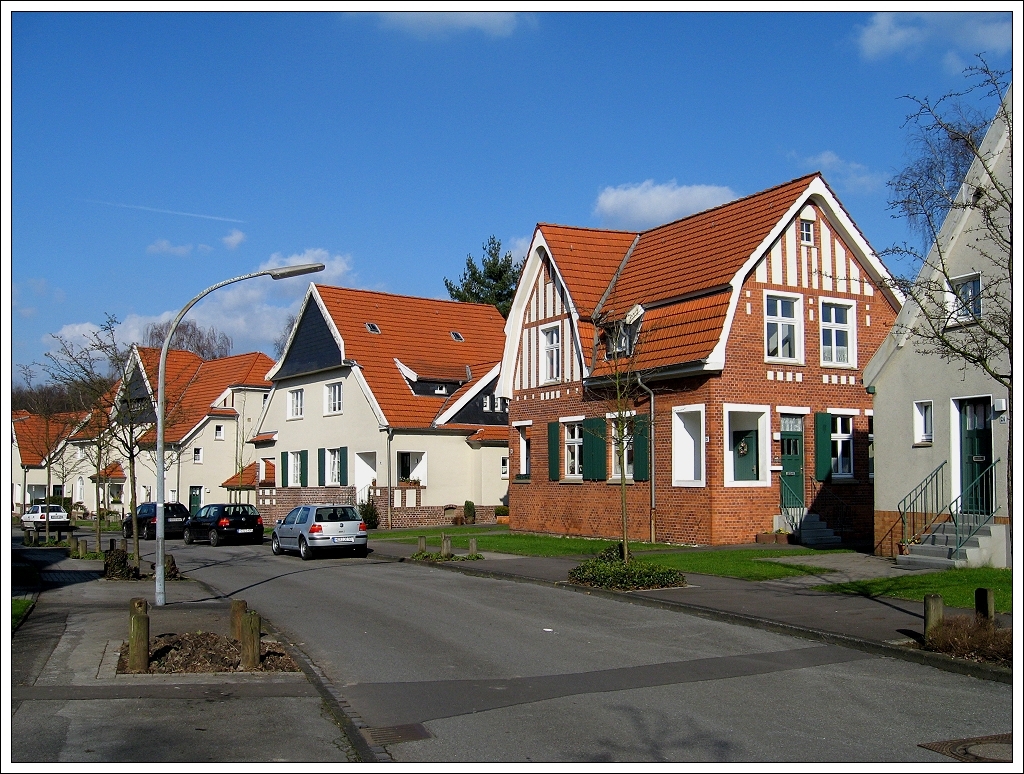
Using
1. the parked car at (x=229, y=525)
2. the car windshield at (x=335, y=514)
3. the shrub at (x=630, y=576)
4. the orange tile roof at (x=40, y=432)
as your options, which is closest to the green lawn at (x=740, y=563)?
the shrub at (x=630, y=576)

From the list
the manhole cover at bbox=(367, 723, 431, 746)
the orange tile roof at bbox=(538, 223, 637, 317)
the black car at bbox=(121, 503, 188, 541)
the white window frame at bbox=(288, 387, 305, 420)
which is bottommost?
the black car at bbox=(121, 503, 188, 541)

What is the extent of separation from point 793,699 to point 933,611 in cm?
315

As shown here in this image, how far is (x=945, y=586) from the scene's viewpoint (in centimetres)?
1700

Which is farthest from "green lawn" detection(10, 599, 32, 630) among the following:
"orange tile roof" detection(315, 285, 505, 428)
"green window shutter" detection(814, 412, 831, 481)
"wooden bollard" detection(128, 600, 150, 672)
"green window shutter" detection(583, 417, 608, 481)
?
"orange tile roof" detection(315, 285, 505, 428)

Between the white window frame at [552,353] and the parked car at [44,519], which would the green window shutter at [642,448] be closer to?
the white window frame at [552,353]

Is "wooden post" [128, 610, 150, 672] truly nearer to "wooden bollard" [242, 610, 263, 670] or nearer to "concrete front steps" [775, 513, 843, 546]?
"wooden bollard" [242, 610, 263, 670]

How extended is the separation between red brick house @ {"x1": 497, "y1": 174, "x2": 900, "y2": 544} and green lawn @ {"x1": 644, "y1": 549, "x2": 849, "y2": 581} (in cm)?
243

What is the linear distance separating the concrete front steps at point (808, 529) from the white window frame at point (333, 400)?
22.2m

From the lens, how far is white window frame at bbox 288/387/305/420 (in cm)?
4862

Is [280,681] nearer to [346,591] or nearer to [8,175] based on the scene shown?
[8,175]

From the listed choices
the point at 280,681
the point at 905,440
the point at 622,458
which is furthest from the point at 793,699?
the point at 905,440

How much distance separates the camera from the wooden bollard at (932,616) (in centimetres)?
1200

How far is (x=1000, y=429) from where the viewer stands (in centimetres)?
2005

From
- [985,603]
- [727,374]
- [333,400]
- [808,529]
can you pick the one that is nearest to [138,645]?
[985,603]
